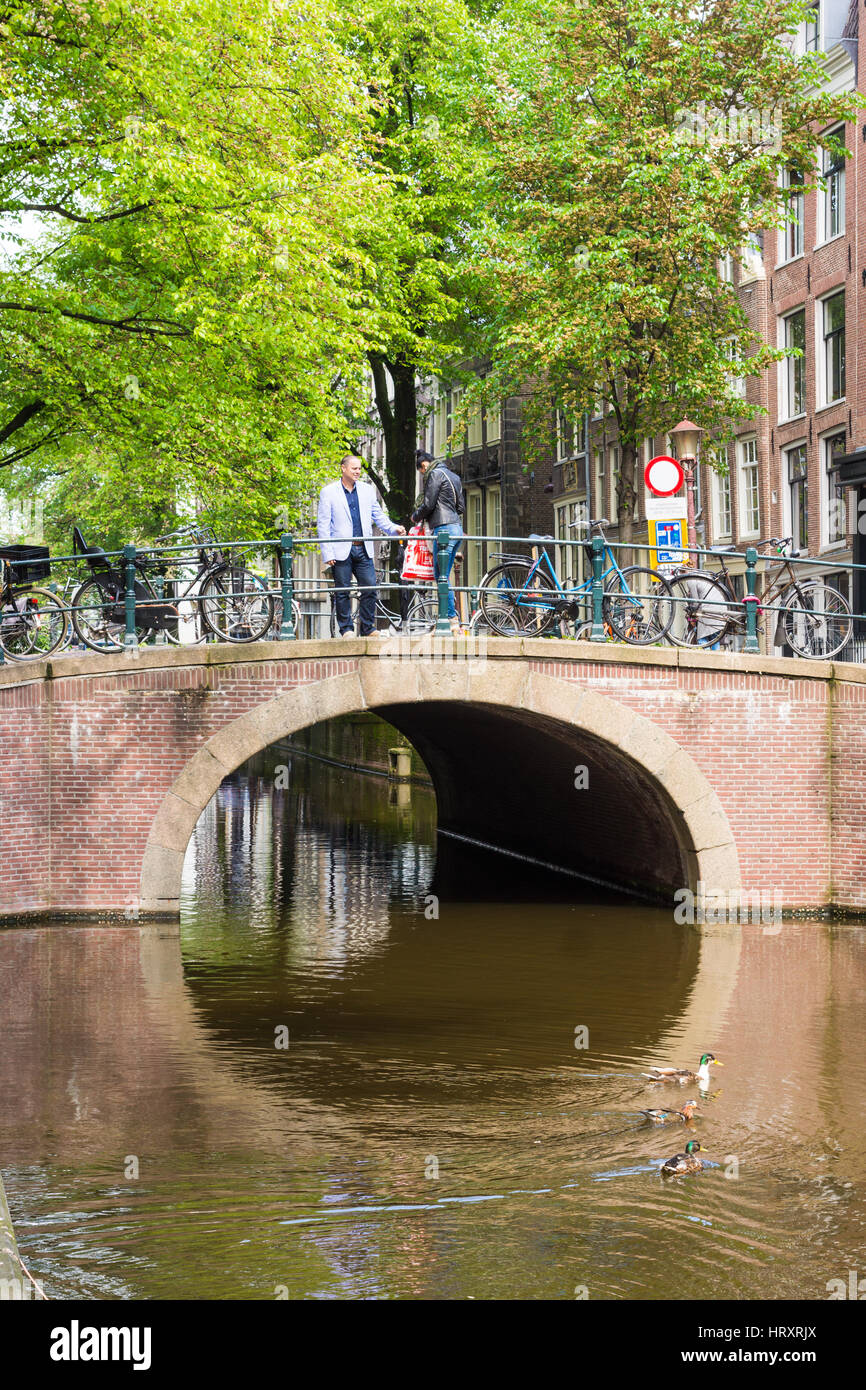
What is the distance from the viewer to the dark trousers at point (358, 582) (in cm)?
1449

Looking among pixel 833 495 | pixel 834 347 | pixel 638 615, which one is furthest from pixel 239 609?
pixel 834 347

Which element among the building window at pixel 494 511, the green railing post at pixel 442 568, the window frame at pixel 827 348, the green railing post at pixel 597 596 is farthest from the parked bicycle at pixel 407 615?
the building window at pixel 494 511

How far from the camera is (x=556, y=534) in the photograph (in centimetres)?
Result: 4125

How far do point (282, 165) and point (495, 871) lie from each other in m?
8.33

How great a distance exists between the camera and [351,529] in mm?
14531

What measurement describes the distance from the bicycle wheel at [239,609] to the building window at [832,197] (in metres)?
15.2

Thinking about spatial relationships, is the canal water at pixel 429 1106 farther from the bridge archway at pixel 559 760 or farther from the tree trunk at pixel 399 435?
the tree trunk at pixel 399 435

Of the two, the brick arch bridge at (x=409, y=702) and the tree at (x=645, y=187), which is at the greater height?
the tree at (x=645, y=187)

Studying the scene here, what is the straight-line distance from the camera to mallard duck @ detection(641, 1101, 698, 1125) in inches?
326

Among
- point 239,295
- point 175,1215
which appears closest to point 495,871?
point 239,295

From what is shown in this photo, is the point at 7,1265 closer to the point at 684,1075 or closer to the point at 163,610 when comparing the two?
the point at 684,1075

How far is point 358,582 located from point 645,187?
941 centimetres
